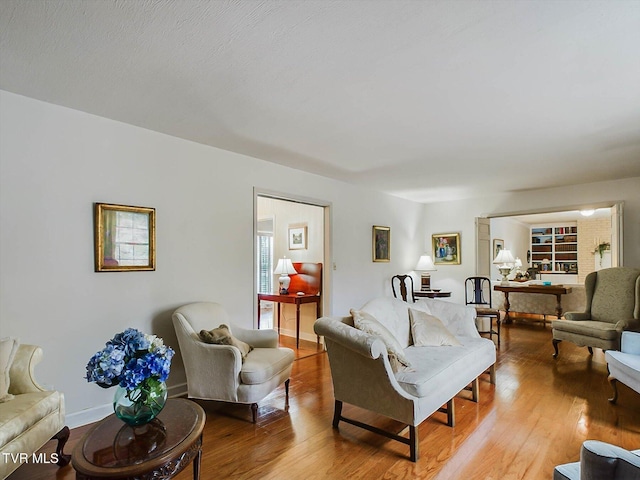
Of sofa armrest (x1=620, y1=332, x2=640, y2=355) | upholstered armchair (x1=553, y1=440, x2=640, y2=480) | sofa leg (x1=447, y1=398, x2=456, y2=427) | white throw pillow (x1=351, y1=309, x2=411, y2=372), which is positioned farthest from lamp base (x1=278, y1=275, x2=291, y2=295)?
upholstered armchair (x1=553, y1=440, x2=640, y2=480)

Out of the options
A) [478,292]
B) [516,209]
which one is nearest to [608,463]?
[478,292]

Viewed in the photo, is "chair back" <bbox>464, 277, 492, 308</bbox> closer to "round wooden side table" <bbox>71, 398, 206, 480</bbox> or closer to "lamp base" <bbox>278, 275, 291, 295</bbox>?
"lamp base" <bbox>278, 275, 291, 295</bbox>

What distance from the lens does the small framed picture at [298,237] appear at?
573cm

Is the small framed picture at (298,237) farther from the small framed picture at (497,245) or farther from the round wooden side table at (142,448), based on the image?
the small framed picture at (497,245)

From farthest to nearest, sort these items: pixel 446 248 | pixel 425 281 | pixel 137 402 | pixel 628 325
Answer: pixel 446 248 < pixel 425 281 < pixel 628 325 < pixel 137 402

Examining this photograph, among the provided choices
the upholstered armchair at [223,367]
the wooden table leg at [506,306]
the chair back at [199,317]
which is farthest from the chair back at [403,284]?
the chair back at [199,317]

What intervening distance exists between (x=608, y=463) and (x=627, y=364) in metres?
2.53

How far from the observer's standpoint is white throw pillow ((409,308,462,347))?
3109mm

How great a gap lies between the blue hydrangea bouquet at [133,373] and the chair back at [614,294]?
515cm

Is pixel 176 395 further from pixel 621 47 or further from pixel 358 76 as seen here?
pixel 621 47

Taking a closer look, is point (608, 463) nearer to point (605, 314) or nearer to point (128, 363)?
point (128, 363)

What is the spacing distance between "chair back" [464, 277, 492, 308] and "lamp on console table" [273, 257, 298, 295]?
→ 3.13 m

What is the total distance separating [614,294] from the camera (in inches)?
178

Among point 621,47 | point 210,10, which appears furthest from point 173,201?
point 621,47
